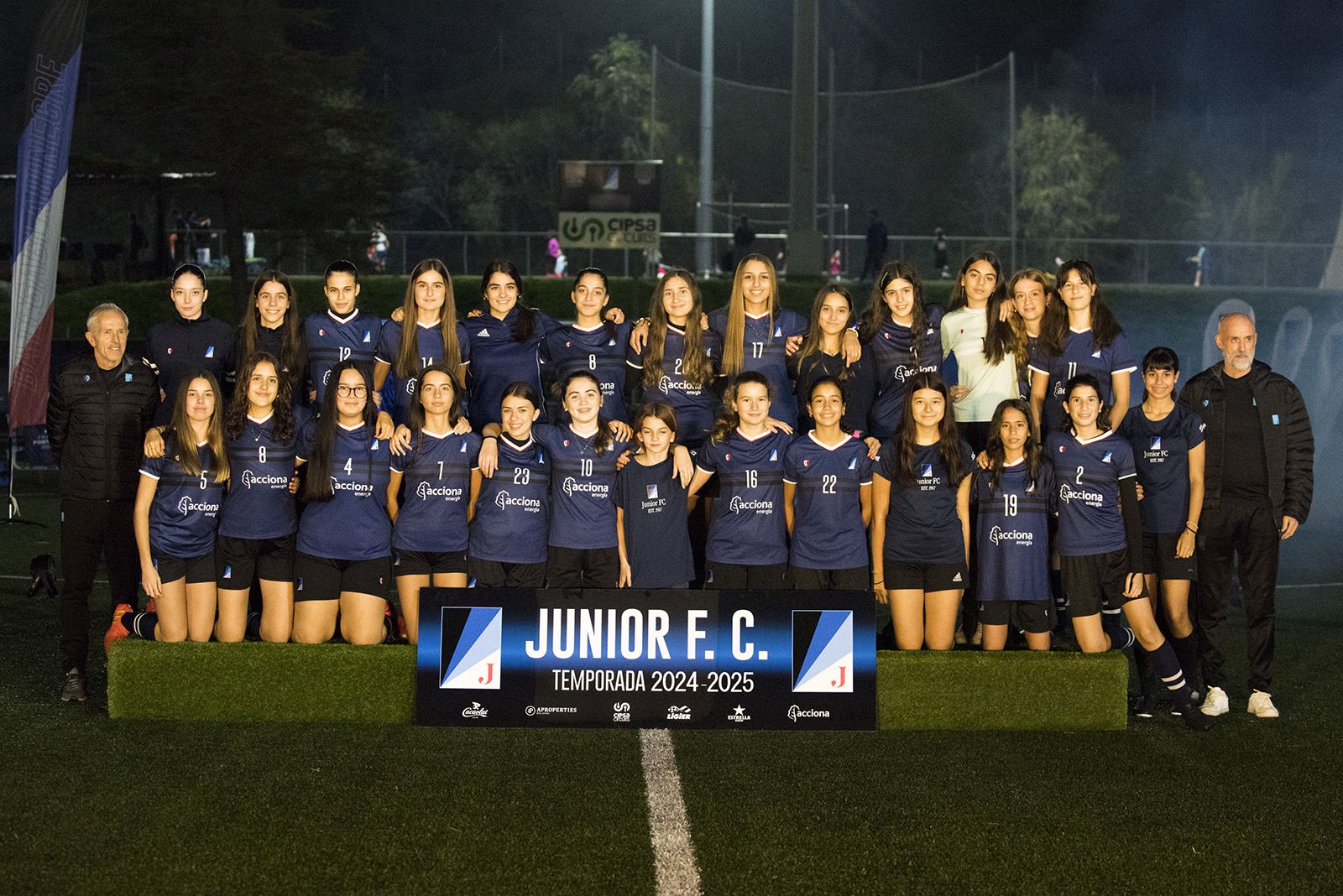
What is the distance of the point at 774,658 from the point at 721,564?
551mm

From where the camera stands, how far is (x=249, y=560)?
22.4 ft

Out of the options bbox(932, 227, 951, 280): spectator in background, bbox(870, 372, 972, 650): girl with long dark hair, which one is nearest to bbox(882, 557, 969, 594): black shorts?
bbox(870, 372, 972, 650): girl with long dark hair

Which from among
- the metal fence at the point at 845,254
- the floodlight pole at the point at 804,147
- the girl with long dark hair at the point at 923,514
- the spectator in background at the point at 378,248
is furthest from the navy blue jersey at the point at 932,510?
the spectator in background at the point at 378,248

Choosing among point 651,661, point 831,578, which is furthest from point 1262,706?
point 651,661

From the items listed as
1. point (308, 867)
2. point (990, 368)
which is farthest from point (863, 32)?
point (308, 867)

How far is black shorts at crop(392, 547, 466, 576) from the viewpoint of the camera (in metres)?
6.80

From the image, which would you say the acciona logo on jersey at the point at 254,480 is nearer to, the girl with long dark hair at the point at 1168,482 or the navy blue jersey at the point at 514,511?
the navy blue jersey at the point at 514,511

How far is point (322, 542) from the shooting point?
673 centimetres

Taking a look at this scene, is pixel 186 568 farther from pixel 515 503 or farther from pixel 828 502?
pixel 828 502

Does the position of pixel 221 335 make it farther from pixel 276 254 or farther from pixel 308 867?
pixel 276 254

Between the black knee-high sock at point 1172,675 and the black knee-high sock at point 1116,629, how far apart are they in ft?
0.43

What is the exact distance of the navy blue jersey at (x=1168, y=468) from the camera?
7023mm

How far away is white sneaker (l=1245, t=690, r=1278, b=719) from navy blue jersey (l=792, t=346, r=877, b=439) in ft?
7.01

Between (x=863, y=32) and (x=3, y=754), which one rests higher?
(x=863, y=32)
